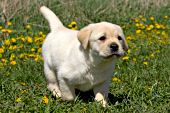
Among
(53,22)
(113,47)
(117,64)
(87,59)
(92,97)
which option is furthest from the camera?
(117,64)

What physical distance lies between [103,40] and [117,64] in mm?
1882

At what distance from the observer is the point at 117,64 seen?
6.06 meters

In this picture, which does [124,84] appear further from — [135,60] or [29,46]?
[29,46]

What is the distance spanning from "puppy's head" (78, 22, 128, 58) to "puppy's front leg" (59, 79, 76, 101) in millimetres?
434

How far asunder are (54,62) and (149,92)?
107cm

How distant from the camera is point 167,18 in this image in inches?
380

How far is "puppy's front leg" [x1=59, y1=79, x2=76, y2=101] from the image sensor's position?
14.8 ft

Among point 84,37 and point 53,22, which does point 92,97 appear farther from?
point 53,22

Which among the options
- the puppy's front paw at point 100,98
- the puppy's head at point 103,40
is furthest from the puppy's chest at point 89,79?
the puppy's head at point 103,40

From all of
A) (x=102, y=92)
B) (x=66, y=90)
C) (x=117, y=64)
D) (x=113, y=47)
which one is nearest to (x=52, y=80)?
(x=66, y=90)

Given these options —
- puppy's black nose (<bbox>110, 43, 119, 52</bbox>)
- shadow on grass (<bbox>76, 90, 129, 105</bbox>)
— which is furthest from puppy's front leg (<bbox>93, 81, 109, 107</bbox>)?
puppy's black nose (<bbox>110, 43, 119, 52</bbox>)

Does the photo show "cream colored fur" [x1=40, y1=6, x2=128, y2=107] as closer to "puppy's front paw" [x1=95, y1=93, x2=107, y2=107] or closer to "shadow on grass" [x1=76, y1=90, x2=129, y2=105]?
"puppy's front paw" [x1=95, y1=93, x2=107, y2=107]

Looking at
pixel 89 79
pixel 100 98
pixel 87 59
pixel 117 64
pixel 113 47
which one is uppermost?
pixel 113 47

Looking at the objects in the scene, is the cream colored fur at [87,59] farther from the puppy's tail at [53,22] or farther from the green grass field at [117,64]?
the puppy's tail at [53,22]
